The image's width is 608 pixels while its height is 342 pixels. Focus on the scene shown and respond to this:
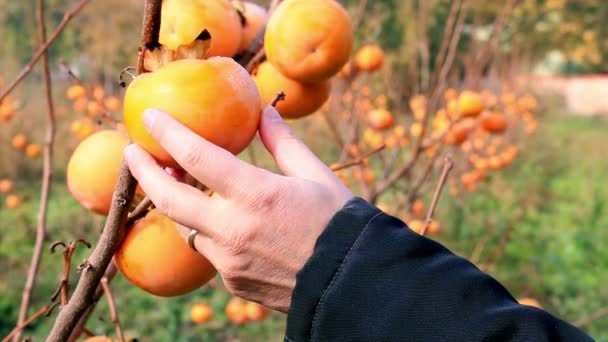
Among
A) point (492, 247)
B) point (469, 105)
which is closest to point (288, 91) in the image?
point (469, 105)

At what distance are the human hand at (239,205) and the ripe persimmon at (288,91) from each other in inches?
13.1

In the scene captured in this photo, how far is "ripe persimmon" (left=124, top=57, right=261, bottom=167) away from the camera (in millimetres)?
584

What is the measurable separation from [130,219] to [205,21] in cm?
28

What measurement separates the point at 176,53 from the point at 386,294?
33cm

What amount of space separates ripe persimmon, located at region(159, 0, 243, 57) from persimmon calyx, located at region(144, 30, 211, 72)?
0.14m

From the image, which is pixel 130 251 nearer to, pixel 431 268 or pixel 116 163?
pixel 116 163

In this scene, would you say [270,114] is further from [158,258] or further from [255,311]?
[255,311]

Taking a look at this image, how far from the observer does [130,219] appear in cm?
71

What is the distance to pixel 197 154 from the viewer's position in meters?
0.56

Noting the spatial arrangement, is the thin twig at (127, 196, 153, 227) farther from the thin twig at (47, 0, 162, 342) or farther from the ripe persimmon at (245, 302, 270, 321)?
the ripe persimmon at (245, 302, 270, 321)

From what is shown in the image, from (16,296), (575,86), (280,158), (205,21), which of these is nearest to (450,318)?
(280,158)

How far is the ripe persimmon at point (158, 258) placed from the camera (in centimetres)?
72

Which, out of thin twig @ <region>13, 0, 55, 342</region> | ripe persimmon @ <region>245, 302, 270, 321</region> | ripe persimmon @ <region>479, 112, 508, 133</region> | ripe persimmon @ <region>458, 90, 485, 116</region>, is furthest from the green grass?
thin twig @ <region>13, 0, 55, 342</region>

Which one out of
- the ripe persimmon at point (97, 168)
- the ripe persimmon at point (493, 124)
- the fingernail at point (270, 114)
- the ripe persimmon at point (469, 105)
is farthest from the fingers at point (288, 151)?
the ripe persimmon at point (493, 124)
